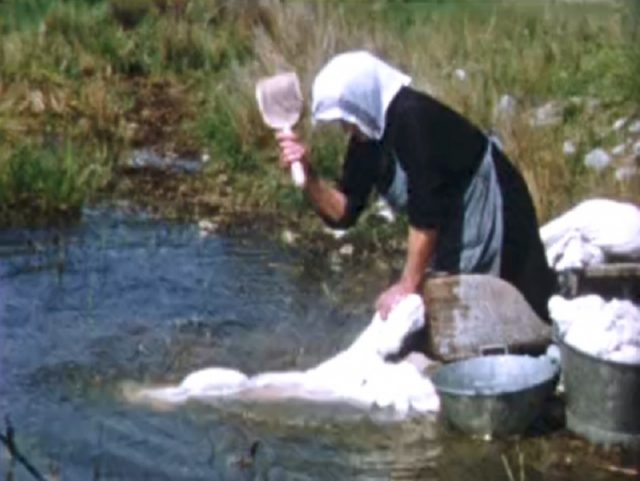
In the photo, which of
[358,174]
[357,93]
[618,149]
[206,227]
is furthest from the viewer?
[206,227]

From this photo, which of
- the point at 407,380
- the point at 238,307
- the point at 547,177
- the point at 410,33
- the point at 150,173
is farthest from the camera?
the point at 410,33

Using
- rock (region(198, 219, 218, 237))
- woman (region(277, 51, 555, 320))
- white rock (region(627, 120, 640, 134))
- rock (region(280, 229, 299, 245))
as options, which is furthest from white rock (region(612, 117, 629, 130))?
woman (region(277, 51, 555, 320))

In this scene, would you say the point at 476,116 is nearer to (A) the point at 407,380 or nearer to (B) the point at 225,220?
(B) the point at 225,220

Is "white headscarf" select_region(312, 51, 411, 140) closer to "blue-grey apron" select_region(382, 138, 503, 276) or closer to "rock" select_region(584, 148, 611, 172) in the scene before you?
"blue-grey apron" select_region(382, 138, 503, 276)

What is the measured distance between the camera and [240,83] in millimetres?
12500

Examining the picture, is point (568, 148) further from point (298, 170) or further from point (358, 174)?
point (298, 170)

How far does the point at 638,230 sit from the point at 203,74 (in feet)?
24.4

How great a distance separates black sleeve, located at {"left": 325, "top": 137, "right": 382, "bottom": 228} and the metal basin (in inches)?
38.0

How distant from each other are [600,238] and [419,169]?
0.77 metres

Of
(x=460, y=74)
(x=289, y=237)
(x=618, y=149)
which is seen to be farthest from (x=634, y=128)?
(x=289, y=237)

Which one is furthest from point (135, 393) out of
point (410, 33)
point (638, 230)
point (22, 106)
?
point (410, 33)

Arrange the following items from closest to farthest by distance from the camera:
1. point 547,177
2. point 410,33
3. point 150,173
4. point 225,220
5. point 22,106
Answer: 1. point 547,177
2. point 225,220
3. point 150,173
4. point 22,106
5. point 410,33

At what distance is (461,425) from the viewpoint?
7.15m

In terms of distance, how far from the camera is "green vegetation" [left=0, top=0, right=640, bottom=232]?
10.7 m
